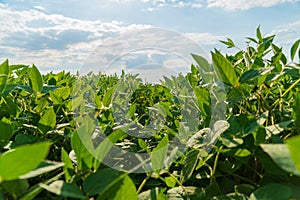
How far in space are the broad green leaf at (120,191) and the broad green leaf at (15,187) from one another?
11 centimetres

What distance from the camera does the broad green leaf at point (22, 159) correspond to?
33 centimetres

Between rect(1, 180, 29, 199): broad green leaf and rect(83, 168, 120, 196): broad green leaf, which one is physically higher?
rect(1, 180, 29, 199): broad green leaf

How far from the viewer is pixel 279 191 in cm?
47

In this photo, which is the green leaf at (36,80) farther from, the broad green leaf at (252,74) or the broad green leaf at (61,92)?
the broad green leaf at (252,74)

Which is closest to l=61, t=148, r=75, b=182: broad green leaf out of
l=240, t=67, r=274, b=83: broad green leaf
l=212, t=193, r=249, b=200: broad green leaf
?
l=212, t=193, r=249, b=200: broad green leaf

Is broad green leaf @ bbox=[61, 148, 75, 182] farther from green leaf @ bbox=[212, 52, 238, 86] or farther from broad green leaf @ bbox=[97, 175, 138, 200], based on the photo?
green leaf @ bbox=[212, 52, 238, 86]

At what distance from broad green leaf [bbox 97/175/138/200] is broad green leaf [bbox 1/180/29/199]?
0.11 metres

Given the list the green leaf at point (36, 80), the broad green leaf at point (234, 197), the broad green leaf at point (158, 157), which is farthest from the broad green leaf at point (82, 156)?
the green leaf at point (36, 80)

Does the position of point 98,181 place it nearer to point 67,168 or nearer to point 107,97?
point 67,168

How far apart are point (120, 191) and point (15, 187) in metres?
0.15

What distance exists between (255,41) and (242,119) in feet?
1.93

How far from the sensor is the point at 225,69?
0.65 meters

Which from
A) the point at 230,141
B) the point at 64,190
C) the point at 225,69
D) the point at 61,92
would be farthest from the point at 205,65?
the point at 64,190

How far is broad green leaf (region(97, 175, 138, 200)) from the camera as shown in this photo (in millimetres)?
435
